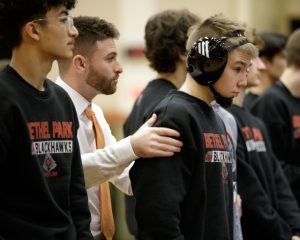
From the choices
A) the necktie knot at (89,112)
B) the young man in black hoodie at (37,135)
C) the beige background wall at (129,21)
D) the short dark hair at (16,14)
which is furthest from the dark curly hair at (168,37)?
the beige background wall at (129,21)

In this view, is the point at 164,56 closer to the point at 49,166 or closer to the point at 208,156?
the point at 208,156

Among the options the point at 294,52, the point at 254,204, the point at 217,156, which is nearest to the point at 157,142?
the point at 217,156

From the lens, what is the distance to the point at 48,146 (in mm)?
2787

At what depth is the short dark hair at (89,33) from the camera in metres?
3.57

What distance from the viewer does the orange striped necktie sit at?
11.4 ft

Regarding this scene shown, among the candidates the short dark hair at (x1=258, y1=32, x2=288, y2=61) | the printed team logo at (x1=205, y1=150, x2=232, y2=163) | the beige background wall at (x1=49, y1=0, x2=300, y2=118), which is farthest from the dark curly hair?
the beige background wall at (x1=49, y1=0, x2=300, y2=118)

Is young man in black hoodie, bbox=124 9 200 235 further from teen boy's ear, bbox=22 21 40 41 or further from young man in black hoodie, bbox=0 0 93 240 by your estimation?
teen boy's ear, bbox=22 21 40 41

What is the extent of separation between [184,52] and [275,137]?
112 cm

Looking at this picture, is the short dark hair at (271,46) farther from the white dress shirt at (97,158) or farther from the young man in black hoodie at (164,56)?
the white dress shirt at (97,158)

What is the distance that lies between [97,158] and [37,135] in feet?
1.88

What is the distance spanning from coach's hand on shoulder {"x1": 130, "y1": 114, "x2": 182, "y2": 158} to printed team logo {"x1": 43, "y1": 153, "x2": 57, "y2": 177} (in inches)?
18.4

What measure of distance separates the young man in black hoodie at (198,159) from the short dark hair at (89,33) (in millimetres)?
493

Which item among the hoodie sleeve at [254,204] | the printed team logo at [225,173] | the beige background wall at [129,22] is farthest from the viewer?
the beige background wall at [129,22]

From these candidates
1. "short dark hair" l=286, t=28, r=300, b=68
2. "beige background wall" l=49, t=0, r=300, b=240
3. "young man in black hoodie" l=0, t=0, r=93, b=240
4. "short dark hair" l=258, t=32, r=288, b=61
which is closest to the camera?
"young man in black hoodie" l=0, t=0, r=93, b=240
